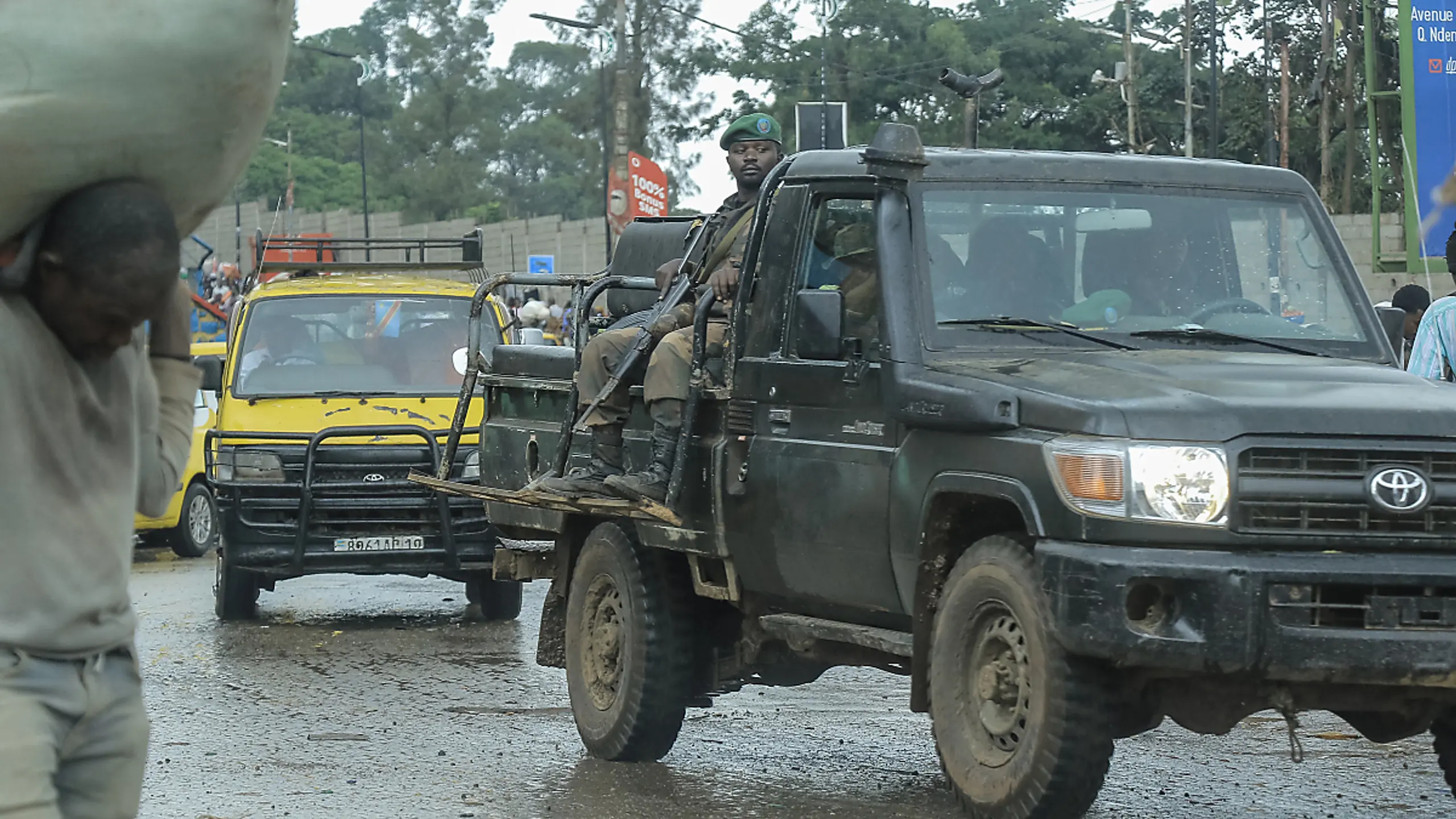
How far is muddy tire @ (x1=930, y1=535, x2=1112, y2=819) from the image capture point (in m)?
5.83

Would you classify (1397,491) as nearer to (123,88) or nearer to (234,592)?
(123,88)

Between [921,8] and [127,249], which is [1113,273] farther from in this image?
[921,8]

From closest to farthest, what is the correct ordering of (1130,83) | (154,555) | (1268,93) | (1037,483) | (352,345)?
(1037,483)
(352,345)
(154,555)
(1268,93)
(1130,83)

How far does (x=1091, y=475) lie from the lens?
18.9 ft

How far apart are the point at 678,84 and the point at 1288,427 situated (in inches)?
2492

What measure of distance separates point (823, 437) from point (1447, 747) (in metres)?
A: 2.11

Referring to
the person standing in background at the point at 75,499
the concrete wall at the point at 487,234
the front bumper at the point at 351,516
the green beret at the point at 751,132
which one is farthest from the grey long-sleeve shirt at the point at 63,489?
the concrete wall at the point at 487,234

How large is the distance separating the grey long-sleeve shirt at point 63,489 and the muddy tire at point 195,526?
14.3 meters

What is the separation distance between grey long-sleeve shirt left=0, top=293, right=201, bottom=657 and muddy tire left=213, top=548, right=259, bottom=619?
970 centimetres

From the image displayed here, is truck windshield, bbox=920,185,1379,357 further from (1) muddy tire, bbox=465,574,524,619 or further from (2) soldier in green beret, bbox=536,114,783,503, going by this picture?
(1) muddy tire, bbox=465,574,524,619

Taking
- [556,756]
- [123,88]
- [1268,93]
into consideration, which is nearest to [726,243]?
[556,756]

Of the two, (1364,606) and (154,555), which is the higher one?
(1364,606)

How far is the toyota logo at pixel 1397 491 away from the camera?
5750 millimetres

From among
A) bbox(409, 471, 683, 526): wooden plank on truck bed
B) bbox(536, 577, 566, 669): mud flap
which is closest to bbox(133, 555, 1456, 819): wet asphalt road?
bbox(536, 577, 566, 669): mud flap
